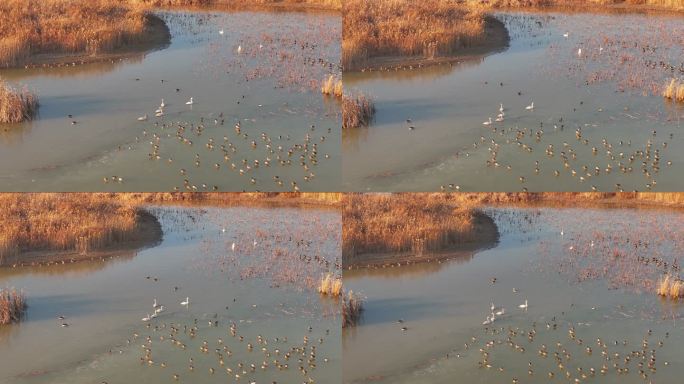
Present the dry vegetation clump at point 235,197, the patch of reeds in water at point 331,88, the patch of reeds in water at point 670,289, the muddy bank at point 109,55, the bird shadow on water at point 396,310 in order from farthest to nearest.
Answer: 1. the dry vegetation clump at point 235,197
2. the muddy bank at point 109,55
3. the patch of reeds in water at point 331,88
4. the patch of reeds in water at point 670,289
5. the bird shadow on water at point 396,310

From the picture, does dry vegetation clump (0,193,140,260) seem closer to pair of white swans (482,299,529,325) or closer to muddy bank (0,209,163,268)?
muddy bank (0,209,163,268)

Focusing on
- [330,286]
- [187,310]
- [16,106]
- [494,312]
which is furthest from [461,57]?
[16,106]

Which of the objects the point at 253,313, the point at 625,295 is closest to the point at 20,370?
the point at 253,313

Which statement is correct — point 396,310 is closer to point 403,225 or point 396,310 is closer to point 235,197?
point 403,225

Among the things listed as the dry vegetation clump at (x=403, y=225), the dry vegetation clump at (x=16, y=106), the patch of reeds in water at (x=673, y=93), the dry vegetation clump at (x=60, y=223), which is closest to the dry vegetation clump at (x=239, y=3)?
the dry vegetation clump at (x=60, y=223)

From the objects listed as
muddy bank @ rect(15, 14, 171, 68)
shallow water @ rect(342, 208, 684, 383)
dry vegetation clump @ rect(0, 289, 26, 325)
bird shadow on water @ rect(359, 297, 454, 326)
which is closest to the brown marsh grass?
dry vegetation clump @ rect(0, 289, 26, 325)

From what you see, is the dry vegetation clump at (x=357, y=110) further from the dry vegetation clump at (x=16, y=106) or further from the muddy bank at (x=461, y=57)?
the dry vegetation clump at (x=16, y=106)
